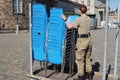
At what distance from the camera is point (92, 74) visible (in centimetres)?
810

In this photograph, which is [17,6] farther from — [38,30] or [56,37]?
[56,37]

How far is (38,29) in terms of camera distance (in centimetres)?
759

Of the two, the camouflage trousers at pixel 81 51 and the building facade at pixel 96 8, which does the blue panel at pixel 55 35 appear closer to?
the camouflage trousers at pixel 81 51

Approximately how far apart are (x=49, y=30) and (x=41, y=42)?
0.43 metres

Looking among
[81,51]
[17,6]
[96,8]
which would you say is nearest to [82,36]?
[81,51]

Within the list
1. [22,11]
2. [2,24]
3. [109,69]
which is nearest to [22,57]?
[109,69]

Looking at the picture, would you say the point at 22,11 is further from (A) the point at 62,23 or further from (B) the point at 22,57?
(A) the point at 62,23

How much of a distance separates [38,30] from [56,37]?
61cm

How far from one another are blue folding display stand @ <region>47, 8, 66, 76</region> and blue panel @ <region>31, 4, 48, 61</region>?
187 mm

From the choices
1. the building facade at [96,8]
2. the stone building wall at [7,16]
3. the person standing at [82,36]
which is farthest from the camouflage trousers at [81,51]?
the building facade at [96,8]

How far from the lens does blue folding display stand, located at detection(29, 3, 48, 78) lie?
7461 mm

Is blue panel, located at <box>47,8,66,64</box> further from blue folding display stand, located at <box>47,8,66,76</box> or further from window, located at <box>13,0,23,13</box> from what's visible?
window, located at <box>13,0,23,13</box>

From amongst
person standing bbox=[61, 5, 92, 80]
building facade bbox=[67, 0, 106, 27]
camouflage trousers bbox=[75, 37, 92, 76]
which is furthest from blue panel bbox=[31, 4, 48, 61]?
building facade bbox=[67, 0, 106, 27]

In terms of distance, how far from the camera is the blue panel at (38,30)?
7.46m
